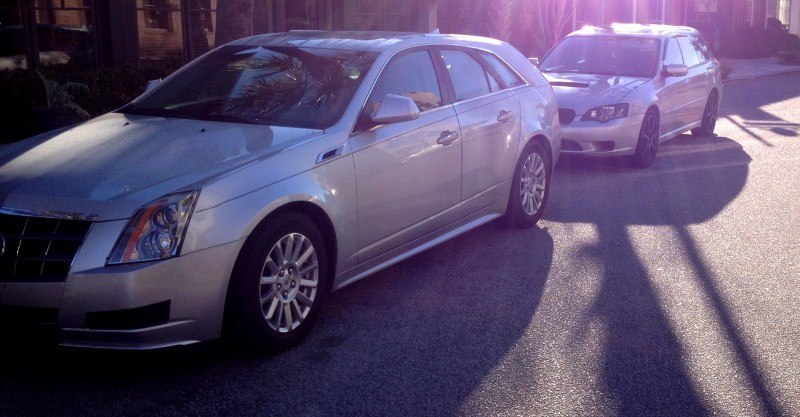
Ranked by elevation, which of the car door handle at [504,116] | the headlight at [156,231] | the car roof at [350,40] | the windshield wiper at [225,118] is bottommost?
the headlight at [156,231]

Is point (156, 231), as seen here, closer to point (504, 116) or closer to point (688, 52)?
point (504, 116)

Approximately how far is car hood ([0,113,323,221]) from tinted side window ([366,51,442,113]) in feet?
2.86

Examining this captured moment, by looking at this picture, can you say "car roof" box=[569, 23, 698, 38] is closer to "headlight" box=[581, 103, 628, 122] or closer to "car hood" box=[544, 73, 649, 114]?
"car hood" box=[544, 73, 649, 114]

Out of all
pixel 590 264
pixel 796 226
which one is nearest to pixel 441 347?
pixel 590 264

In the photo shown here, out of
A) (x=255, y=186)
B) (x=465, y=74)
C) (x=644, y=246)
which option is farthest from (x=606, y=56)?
(x=255, y=186)

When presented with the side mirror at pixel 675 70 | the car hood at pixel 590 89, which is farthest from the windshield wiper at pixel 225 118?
the side mirror at pixel 675 70

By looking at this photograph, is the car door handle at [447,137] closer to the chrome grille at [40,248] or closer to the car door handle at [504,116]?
the car door handle at [504,116]

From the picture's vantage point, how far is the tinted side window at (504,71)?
7.60 meters

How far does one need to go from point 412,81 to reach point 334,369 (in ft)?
7.76

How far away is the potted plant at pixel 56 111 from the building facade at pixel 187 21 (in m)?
1.88

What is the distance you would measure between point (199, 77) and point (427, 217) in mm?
1840

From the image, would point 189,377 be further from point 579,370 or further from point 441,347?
point 579,370

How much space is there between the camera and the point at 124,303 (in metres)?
4.36

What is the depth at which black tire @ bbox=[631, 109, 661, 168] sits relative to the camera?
36.6ft
